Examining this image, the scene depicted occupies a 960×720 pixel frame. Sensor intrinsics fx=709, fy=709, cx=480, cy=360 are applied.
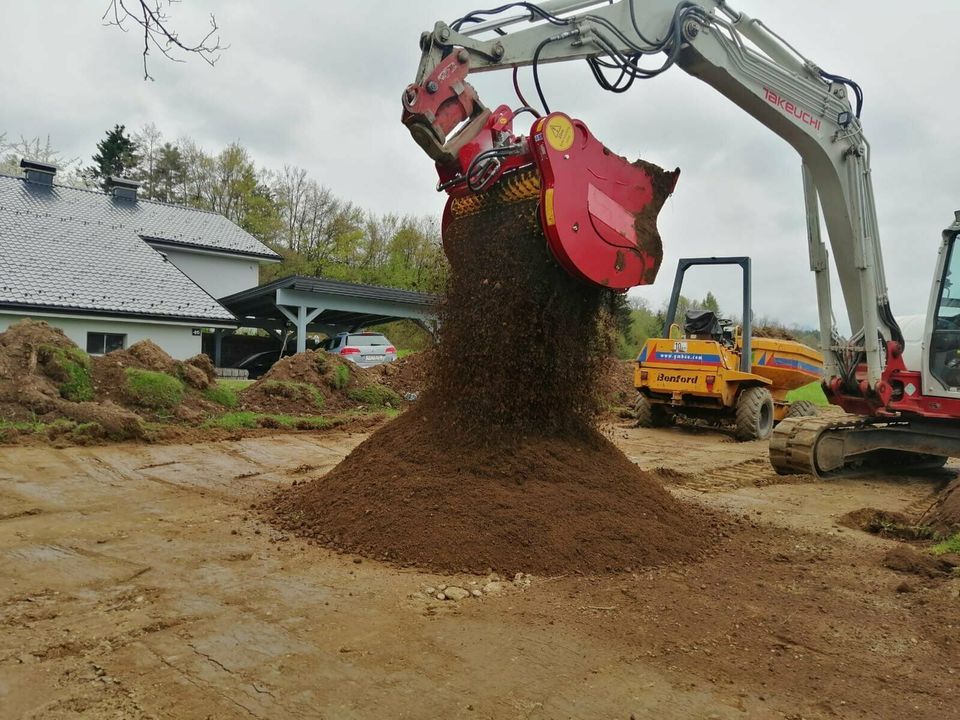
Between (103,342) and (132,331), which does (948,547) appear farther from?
(103,342)

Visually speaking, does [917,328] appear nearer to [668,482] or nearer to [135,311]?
[668,482]

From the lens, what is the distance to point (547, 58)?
5184 mm

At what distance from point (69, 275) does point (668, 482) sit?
636 inches

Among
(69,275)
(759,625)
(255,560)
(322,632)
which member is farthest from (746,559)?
(69,275)

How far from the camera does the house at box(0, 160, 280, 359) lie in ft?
53.4

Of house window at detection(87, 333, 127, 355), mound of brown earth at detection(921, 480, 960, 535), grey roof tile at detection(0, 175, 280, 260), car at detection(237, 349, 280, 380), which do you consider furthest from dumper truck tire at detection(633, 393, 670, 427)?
grey roof tile at detection(0, 175, 280, 260)

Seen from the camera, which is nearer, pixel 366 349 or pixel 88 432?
pixel 88 432

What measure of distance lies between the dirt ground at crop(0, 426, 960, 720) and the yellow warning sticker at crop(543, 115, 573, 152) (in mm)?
2592

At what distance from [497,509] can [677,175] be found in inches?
109

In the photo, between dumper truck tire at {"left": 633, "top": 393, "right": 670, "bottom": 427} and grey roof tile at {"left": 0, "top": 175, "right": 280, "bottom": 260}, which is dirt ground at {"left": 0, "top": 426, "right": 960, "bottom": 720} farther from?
grey roof tile at {"left": 0, "top": 175, "right": 280, "bottom": 260}

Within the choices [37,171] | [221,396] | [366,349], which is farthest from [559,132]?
[37,171]

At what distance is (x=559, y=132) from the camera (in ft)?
14.6

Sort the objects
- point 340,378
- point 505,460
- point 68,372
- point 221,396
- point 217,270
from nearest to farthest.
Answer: point 505,460 → point 68,372 → point 221,396 → point 340,378 → point 217,270

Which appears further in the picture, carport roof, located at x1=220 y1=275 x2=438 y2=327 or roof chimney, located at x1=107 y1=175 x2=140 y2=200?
roof chimney, located at x1=107 y1=175 x2=140 y2=200
